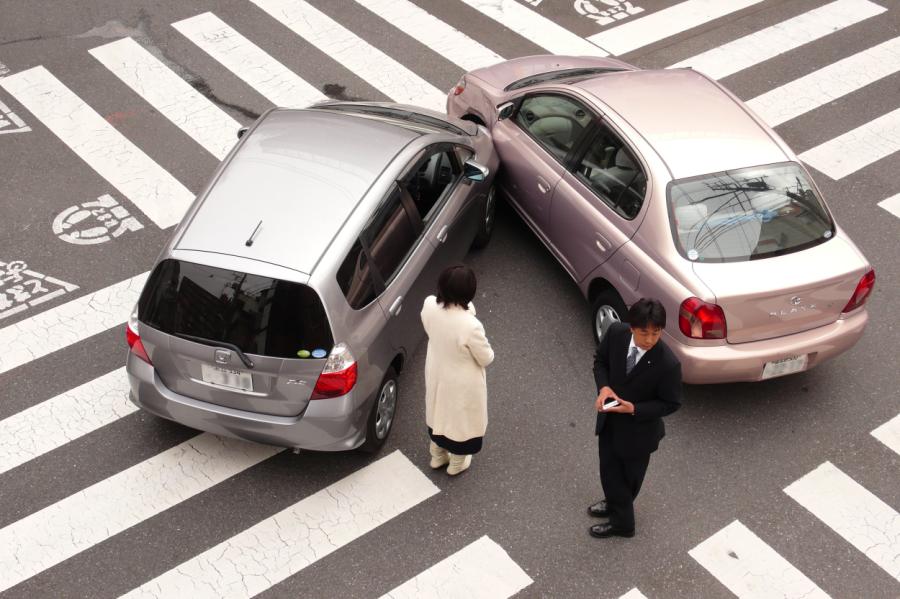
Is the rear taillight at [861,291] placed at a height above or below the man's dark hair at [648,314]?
below

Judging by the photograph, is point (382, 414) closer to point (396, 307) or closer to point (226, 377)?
point (396, 307)

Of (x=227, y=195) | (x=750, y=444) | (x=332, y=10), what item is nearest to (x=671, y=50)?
(x=332, y=10)

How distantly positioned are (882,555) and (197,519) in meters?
4.30

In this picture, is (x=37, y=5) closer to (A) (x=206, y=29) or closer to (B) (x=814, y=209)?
(A) (x=206, y=29)

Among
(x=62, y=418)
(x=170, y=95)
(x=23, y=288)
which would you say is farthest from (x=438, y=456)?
(x=170, y=95)

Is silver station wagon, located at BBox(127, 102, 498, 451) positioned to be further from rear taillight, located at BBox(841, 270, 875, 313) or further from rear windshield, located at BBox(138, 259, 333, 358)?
rear taillight, located at BBox(841, 270, 875, 313)

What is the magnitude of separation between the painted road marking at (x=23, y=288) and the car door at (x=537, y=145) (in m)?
3.73

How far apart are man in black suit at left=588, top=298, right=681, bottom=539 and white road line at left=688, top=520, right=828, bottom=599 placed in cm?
73

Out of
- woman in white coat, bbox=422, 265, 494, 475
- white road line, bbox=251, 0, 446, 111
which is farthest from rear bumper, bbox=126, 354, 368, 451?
white road line, bbox=251, 0, 446, 111

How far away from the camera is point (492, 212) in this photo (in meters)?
8.62

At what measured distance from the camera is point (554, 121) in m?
8.22

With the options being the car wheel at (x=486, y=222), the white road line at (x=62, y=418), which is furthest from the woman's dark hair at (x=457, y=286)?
the white road line at (x=62, y=418)

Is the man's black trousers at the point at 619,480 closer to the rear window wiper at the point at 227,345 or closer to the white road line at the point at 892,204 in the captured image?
the rear window wiper at the point at 227,345

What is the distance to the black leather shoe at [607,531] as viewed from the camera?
247 inches
